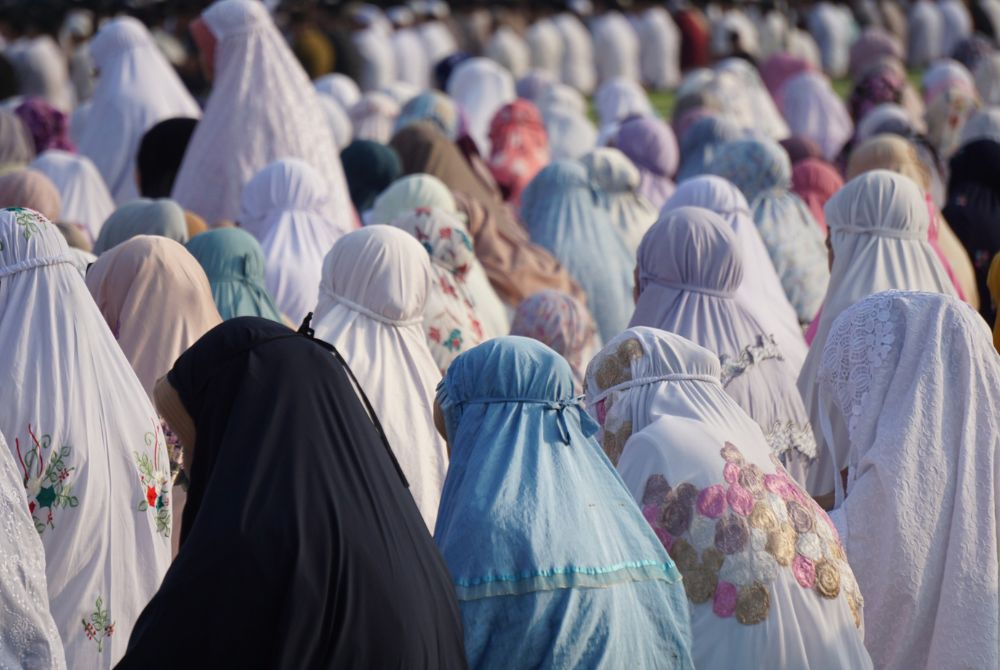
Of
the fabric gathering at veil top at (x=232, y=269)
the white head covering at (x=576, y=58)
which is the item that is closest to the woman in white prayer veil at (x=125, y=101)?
the fabric gathering at veil top at (x=232, y=269)

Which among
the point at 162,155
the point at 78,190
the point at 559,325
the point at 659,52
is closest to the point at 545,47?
the point at 659,52

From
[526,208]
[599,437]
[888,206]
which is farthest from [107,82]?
[599,437]

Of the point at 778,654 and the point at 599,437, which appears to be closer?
the point at 778,654

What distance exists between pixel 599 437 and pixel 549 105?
8.09 metres

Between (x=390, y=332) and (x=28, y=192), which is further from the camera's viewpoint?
(x=28, y=192)

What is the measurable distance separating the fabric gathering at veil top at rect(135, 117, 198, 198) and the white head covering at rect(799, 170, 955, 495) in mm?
2857

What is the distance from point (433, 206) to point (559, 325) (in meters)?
0.81

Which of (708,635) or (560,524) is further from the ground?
(560,524)

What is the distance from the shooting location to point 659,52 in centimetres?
1891

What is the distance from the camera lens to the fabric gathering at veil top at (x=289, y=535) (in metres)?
2.57

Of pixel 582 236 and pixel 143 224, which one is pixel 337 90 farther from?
pixel 143 224

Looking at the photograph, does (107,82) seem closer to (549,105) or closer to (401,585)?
(549,105)

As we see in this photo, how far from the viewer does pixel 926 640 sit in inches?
141

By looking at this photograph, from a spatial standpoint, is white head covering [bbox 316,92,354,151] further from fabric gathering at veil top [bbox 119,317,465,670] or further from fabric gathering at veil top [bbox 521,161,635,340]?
fabric gathering at veil top [bbox 119,317,465,670]
